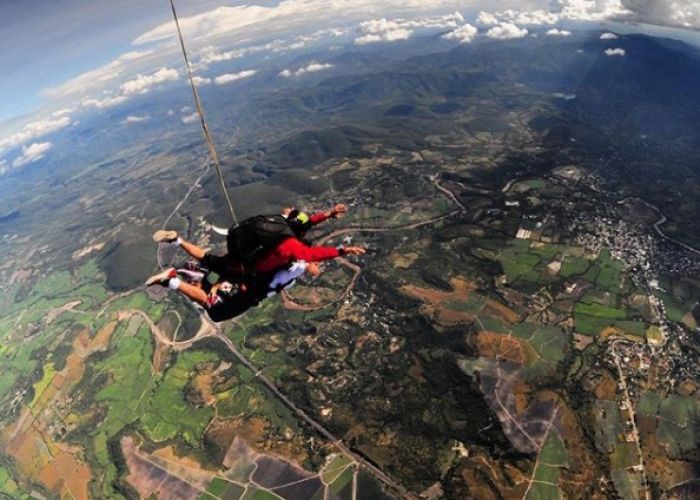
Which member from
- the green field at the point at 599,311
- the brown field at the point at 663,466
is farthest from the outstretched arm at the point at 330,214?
the green field at the point at 599,311

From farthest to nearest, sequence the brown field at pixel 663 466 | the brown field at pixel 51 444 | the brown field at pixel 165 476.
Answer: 1. the brown field at pixel 51 444
2. the brown field at pixel 165 476
3. the brown field at pixel 663 466

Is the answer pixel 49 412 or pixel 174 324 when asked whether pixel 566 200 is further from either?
pixel 49 412

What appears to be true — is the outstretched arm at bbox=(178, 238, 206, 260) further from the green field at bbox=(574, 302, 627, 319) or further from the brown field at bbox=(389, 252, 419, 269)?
the brown field at bbox=(389, 252, 419, 269)

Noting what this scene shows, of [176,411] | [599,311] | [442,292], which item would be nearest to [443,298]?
[442,292]

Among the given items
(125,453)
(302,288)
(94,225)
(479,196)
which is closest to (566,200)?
(479,196)

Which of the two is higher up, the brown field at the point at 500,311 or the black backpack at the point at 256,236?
the black backpack at the point at 256,236

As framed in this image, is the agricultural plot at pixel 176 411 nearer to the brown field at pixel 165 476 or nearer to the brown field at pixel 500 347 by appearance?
the brown field at pixel 165 476

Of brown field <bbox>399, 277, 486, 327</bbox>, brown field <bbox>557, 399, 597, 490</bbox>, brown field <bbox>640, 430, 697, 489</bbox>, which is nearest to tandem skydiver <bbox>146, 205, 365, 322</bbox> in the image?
brown field <bbox>557, 399, 597, 490</bbox>

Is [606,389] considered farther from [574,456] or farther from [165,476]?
[165,476]
